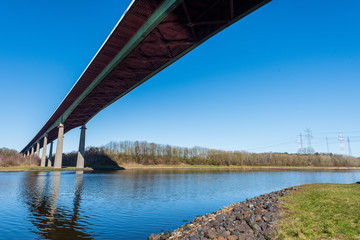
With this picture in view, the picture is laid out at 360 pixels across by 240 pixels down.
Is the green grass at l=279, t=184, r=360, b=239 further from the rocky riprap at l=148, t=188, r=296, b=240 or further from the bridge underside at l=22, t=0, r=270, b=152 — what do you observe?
the bridge underside at l=22, t=0, r=270, b=152

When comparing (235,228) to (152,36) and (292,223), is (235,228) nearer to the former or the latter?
(292,223)

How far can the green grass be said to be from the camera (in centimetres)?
688

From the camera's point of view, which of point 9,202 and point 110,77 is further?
point 110,77

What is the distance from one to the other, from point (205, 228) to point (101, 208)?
28.5 ft

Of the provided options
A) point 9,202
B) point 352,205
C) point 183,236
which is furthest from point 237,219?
point 9,202

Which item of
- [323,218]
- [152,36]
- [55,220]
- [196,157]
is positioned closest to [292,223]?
[323,218]

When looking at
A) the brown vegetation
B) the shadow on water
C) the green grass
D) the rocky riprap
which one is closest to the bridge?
the green grass

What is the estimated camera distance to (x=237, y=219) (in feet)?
32.6

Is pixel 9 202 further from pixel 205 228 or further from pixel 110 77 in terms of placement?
pixel 110 77

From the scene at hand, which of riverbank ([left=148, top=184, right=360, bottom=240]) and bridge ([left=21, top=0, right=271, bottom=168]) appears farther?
bridge ([left=21, top=0, right=271, bottom=168])

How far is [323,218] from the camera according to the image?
26.8ft

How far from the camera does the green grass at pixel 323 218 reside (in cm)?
688

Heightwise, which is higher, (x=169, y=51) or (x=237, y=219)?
(x=169, y=51)

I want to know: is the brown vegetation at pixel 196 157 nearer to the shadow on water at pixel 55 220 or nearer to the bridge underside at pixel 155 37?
the bridge underside at pixel 155 37
